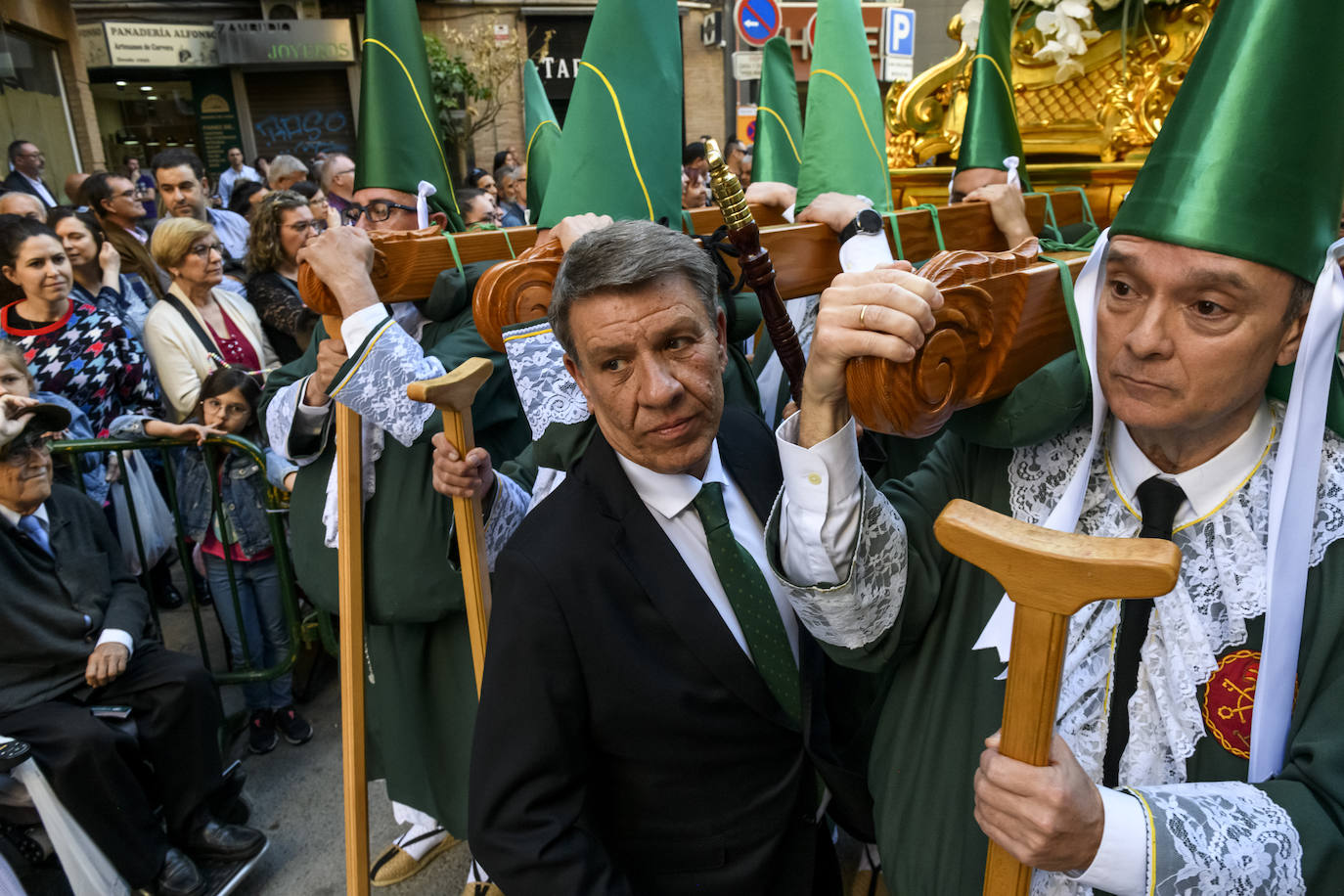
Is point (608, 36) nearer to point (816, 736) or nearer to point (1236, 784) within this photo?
point (816, 736)

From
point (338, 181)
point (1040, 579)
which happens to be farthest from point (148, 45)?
point (1040, 579)

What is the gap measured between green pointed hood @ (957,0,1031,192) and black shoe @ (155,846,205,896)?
10.7ft

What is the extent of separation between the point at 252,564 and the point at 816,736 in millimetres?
2836

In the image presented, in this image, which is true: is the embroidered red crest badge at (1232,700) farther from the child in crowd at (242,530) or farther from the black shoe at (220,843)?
the child in crowd at (242,530)

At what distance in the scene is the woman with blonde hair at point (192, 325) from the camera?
12.8 ft

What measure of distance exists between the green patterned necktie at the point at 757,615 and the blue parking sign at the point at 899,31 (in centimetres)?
809

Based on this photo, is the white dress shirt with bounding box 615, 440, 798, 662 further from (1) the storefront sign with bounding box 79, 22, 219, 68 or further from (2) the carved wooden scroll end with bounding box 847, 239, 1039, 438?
(1) the storefront sign with bounding box 79, 22, 219, 68

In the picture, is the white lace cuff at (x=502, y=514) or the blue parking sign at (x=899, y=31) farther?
the blue parking sign at (x=899, y=31)

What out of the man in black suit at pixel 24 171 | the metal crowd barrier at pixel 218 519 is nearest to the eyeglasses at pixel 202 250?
the metal crowd barrier at pixel 218 519

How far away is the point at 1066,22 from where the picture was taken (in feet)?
9.85

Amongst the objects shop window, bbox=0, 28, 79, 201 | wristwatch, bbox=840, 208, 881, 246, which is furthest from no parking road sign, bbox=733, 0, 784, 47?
shop window, bbox=0, 28, 79, 201

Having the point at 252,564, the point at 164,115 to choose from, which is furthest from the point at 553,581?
the point at 164,115

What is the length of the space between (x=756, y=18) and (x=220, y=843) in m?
7.80

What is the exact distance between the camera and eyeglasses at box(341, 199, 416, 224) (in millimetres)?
2645
